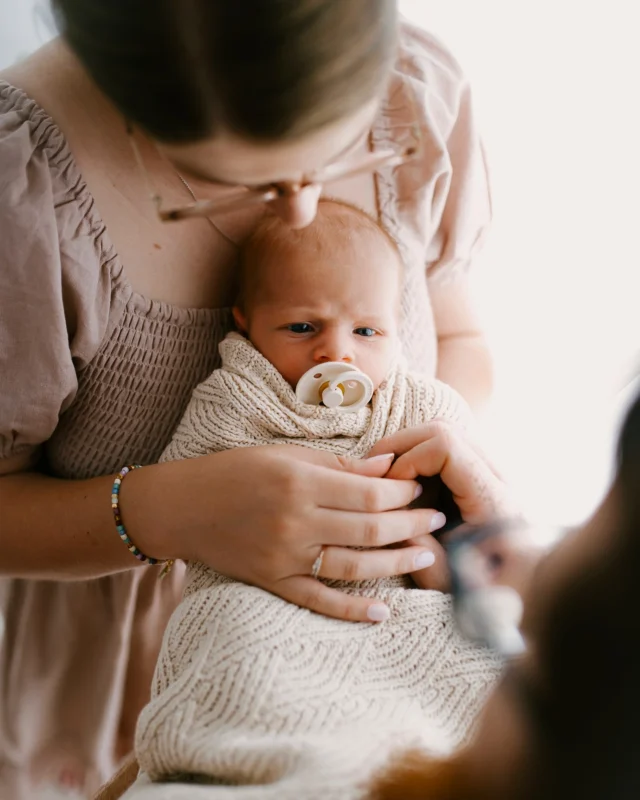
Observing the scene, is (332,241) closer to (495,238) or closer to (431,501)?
(431,501)

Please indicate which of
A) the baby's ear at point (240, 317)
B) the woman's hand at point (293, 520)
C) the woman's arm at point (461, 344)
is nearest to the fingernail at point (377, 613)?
the woman's hand at point (293, 520)

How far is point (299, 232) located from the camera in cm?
90

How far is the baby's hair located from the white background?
296mm

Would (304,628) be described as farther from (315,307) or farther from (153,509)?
(315,307)

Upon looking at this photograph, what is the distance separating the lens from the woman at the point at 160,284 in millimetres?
488

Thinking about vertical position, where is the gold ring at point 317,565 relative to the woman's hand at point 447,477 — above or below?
below

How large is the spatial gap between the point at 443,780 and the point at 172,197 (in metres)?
0.67

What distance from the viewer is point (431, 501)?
821mm

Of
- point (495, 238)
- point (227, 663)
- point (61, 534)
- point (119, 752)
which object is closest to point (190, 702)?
point (227, 663)

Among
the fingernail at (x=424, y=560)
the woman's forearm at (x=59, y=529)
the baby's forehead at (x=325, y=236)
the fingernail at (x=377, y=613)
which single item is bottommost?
the woman's forearm at (x=59, y=529)

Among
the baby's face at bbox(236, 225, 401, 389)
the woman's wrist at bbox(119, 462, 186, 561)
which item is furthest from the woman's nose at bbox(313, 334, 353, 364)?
the woman's wrist at bbox(119, 462, 186, 561)

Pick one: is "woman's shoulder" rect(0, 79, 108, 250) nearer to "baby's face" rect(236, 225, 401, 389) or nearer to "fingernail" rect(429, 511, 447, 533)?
"baby's face" rect(236, 225, 401, 389)

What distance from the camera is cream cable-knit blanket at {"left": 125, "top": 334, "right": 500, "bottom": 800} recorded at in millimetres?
508

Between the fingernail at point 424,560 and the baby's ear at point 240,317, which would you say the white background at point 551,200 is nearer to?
the fingernail at point 424,560
